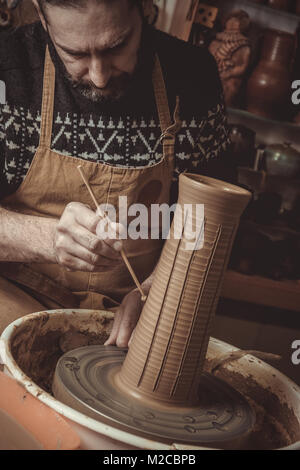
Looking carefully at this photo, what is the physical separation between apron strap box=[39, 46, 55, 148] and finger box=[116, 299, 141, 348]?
50 cm

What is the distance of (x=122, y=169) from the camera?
1.46 m

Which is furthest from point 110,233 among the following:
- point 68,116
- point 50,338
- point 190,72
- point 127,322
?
point 190,72

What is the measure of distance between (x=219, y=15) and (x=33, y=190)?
2136 mm

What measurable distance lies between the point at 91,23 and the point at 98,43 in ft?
0.15

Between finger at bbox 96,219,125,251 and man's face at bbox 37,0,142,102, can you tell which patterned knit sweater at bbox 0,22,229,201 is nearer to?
man's face at bbox 37,0,142,102

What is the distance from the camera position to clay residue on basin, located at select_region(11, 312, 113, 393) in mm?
1227

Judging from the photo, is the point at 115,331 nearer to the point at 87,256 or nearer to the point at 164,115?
the point at 87,256

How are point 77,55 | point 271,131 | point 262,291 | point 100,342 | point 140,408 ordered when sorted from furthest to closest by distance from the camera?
point 271,131 → point 262,291 → point 100,342 → point 77,55 → point 140,408

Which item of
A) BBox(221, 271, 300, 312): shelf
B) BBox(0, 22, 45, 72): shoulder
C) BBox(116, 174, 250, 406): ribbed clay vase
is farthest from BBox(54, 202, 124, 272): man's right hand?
BBox(221, 271, 300, 312): shelf

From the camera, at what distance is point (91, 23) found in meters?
1.19

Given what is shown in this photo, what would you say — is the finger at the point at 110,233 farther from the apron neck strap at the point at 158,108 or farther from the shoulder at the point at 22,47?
the shoulder at the point at 22,47

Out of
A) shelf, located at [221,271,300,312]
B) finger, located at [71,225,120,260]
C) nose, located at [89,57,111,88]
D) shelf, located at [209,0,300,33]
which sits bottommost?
shelf, located at [221,271,300,312]

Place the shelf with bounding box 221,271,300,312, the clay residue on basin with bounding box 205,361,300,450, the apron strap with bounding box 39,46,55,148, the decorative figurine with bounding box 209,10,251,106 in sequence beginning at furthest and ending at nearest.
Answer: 1. the decorative figurine with bounding box 209,10,251,106
2. the shelf with bounding box 221,271,300,312
3. the apron strap with bounding box 39,46,55,148
4. the clay residue on basin with bounding box 205,361,300,450
